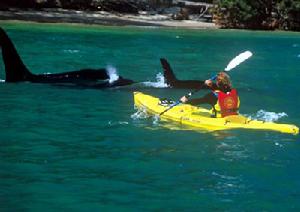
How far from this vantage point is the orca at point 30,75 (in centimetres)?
2128

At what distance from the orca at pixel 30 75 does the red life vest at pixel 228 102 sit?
701cm

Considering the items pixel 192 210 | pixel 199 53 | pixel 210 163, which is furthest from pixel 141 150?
pixel 199 53

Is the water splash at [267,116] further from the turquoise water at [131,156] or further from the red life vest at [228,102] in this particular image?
the red life vest at [228,102]

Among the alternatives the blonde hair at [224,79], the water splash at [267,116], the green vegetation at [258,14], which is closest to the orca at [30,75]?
the water splash at [267,116]

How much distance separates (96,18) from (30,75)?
37.5 meters

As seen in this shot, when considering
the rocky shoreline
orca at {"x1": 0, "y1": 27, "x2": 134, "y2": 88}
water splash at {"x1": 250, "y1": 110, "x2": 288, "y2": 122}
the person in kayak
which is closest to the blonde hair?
the person in kayak

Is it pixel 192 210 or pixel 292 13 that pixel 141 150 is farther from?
pixel 292 13

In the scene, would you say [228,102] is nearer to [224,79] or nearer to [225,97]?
[225,97]

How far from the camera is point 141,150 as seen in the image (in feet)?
42.1

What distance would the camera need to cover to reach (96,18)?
192ft

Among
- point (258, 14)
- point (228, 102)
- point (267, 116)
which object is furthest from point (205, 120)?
point (258, 14)

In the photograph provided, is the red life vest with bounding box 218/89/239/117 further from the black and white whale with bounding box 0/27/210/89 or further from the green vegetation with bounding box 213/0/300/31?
Answer: the green vegetation with bounding box 213/0/300/31

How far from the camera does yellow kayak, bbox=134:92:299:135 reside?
14.4m

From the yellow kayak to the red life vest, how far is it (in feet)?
0.46
